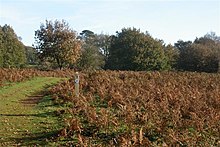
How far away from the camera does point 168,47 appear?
58531 mm

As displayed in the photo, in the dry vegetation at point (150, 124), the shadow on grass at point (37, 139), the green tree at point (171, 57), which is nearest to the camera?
the dry vegetation at point (150, 124)

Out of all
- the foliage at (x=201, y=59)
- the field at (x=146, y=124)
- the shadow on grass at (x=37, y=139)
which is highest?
the foliage at (x=201, y=59)

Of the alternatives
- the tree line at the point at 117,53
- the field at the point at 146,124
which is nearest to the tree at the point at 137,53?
the tree line at the point at 117,53

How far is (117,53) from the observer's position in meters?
54.2

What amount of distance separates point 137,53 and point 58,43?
12235 millimetres

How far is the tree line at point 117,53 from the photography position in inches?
1890

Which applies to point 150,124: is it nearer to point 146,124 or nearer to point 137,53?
point 146,124

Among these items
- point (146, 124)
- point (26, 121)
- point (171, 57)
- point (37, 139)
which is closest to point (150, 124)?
point (146, 124)

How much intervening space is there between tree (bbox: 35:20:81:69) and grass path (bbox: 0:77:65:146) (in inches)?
1162

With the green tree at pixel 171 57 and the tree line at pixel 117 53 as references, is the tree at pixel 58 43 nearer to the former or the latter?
the tree line at pixel 117 53

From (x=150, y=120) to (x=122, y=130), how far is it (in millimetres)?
1361

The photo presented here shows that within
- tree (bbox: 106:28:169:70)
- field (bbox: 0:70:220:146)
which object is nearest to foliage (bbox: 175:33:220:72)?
tree (bbox: 106:28:169:70)

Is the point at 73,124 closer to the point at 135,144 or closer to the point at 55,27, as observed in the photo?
the point at 135,144

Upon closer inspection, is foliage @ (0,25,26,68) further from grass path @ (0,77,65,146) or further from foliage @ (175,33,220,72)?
grass path @ (0,77,65,146)
